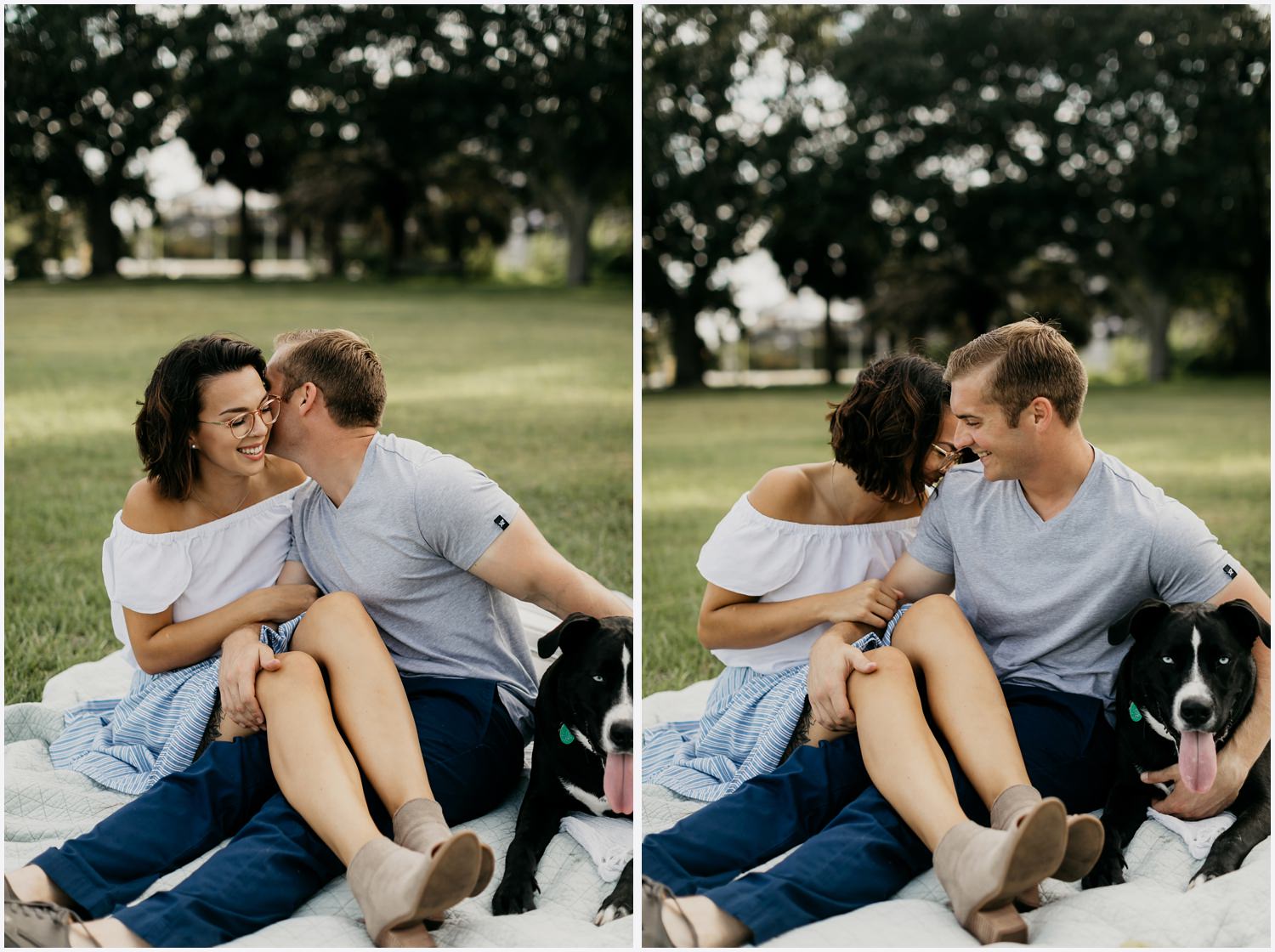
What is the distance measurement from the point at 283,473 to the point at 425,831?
883mm

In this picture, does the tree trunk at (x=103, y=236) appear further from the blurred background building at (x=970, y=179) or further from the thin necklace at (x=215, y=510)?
the blurred background building at (x=970, y=179)

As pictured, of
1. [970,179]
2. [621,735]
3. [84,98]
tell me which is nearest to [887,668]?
[621,735]

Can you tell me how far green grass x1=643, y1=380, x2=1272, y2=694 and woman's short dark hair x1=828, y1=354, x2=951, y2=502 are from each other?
1019mm

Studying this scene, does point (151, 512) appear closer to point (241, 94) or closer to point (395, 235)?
point (241, 94)

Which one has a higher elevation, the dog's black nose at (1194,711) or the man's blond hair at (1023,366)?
the man's blond hair at (1023,366)

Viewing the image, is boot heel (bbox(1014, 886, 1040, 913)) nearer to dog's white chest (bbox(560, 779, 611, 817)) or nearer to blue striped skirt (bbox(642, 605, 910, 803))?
blue striped skirt (bbox(642, 605, 910, 803))

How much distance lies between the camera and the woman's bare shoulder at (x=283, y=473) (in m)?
2.40

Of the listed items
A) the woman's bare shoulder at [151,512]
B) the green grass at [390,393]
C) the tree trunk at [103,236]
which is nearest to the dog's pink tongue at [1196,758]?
the woman's bare shoulder at [151,512]

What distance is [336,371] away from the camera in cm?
220

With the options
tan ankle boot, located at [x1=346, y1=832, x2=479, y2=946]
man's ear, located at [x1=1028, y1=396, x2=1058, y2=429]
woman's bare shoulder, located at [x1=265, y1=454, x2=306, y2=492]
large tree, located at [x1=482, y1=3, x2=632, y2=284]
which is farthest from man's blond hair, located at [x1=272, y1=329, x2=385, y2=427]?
large tree, located at [x1=482, y1=3, x2=632, y2=284]

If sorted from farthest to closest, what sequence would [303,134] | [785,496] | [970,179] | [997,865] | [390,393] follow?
1. [970,179]
2. [390,393]
3. [303,134]
4. [785,496]
5. [997,865]

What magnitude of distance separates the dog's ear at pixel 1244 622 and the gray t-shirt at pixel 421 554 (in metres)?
1.17

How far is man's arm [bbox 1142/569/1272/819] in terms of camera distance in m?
2.00

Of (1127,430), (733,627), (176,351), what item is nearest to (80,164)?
(176,351)
